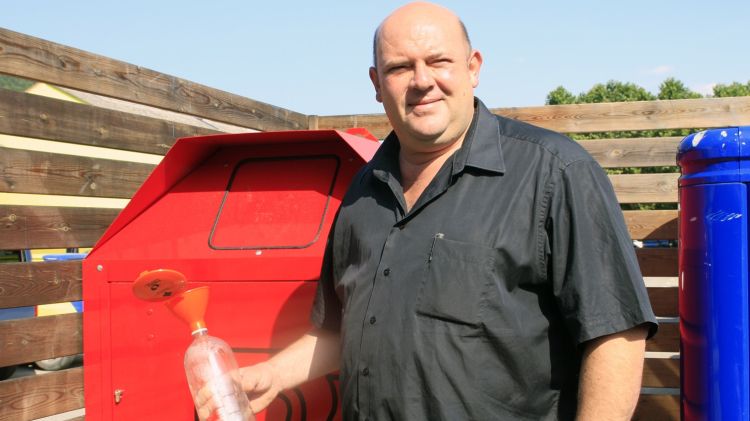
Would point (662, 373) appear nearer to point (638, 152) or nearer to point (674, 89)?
point (638, 152)

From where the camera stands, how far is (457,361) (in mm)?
1509

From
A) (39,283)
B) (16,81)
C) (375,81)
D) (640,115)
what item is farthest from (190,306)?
(16,81)

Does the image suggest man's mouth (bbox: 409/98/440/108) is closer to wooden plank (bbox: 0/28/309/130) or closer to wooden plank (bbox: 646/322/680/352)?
wooden plank (bbox: 0/28/309/130)

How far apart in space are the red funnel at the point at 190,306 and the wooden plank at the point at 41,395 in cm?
134

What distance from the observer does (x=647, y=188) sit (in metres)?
3.44

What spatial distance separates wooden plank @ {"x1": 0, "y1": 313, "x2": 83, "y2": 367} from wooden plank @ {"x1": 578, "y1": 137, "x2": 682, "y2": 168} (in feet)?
8.41

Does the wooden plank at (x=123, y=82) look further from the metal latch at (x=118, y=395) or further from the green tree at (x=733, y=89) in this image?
the green tree at (x=733, y=89)

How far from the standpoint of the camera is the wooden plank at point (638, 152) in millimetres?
3438

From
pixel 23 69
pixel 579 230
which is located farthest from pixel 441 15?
pixel 23 69

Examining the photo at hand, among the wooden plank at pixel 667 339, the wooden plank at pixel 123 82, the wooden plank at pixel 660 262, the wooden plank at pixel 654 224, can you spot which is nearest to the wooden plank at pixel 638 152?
the wooden plank at pixel 654 224

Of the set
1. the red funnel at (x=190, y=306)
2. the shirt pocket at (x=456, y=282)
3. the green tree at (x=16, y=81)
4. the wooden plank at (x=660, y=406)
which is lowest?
the wooden plank at (x=660, y=406)

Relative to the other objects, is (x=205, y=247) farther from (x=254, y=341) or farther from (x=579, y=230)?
(x=579, y=230)

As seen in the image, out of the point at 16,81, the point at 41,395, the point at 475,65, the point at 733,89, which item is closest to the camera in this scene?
the point at 475,65

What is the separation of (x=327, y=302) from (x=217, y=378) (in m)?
0.35
